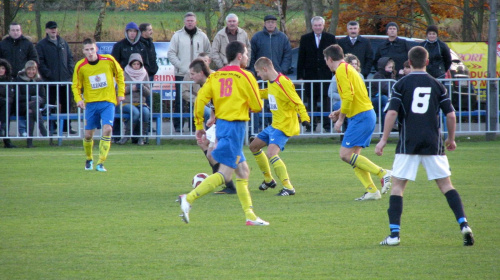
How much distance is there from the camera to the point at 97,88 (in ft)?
39.6

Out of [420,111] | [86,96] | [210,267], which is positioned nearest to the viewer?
[210,267]

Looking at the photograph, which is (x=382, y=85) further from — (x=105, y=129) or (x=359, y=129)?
(x=359, y=129)

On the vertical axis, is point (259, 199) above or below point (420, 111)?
below

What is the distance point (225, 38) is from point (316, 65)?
6.66 ft

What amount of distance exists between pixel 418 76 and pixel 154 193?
449 centimetres

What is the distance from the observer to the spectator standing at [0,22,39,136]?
53.0 feet

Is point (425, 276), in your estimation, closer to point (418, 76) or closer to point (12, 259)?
point (418, 76)

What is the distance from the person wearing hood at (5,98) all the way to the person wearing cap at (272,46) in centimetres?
502

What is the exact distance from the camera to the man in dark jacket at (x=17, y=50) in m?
16.2

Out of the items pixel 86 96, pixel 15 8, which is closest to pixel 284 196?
pixel 86 96

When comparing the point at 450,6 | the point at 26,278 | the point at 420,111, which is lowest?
the point at 26,278

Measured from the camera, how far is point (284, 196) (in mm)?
9617

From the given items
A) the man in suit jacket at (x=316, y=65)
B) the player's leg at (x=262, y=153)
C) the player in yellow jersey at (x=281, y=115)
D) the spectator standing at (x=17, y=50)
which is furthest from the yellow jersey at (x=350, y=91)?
the spectator standing at (x=17, y=50)

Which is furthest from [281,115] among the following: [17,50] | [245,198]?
[17,50]
